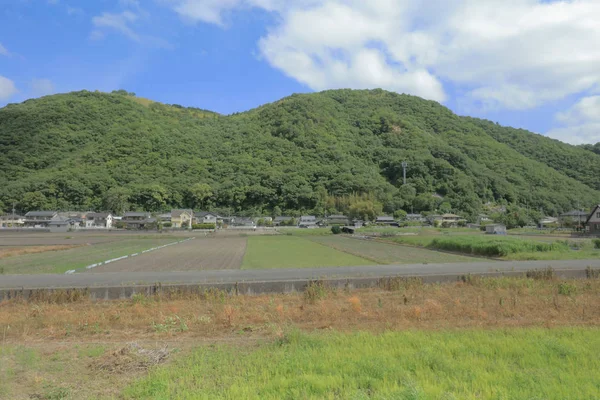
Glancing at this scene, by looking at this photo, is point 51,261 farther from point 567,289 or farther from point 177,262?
point 567,289

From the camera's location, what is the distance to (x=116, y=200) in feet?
328

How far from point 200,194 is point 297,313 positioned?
103148mm

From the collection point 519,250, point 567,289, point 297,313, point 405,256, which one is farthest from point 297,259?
point 567,289

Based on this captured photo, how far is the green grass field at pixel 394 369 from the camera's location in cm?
414

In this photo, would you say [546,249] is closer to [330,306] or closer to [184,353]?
[330,306]

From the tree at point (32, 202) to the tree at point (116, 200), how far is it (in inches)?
554

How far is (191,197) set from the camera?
109938 millimetres

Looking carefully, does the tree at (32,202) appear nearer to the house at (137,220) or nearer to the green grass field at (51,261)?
the house at (137,220)

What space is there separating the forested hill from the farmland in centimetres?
9931

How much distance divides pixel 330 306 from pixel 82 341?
17.3 ft

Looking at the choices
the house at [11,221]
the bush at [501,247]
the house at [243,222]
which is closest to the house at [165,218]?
the house at [243,222]

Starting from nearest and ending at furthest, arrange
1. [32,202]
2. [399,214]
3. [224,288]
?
1. [224,288]
2. [32,202]
3. [399,214]

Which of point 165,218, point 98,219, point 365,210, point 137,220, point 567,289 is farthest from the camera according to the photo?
point 365,210

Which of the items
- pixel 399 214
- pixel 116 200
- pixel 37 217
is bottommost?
pixel 37 217
